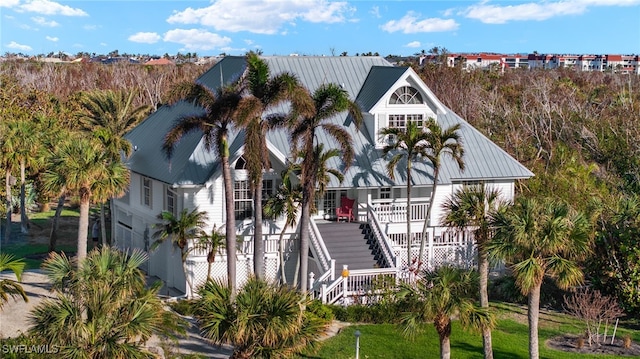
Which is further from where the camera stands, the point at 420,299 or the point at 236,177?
the point at 236,177

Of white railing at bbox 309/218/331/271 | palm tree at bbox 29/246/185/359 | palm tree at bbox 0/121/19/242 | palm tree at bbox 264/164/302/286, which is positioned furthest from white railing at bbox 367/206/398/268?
palm tree at bbox 0/121/19/242

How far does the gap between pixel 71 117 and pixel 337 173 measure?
33.7 m

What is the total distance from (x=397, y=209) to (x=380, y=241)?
2599 millimetres

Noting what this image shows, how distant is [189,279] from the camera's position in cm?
2869

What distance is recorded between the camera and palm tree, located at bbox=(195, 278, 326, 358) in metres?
16.2

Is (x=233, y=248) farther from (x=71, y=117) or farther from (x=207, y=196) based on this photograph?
(x=71, y=117)

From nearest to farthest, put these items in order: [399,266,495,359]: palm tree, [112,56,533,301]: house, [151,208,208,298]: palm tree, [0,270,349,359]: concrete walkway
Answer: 1. [399,266,495,359]: palm tree
2. [0,270,349,359]: concrete walkway
3. [151,208,208,298]: palm tree
4. [112,56,533,301]: house

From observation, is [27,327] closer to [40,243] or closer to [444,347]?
[444,347]

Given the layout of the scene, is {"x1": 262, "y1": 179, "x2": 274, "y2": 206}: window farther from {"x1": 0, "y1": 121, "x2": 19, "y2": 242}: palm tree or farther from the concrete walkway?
{"x1": 0, "y1": 121, "x2": 19, "y2": 242}: palm tree

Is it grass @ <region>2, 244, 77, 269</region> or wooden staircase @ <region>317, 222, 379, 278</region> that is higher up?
wooden staircase @ <region>317, 222, 379, 278</region>

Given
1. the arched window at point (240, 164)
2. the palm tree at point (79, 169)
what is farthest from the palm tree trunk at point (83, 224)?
the arched window at point (240, 164)

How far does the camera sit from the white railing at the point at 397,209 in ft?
102

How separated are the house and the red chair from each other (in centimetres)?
28

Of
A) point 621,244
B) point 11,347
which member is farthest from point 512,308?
point 11,347
